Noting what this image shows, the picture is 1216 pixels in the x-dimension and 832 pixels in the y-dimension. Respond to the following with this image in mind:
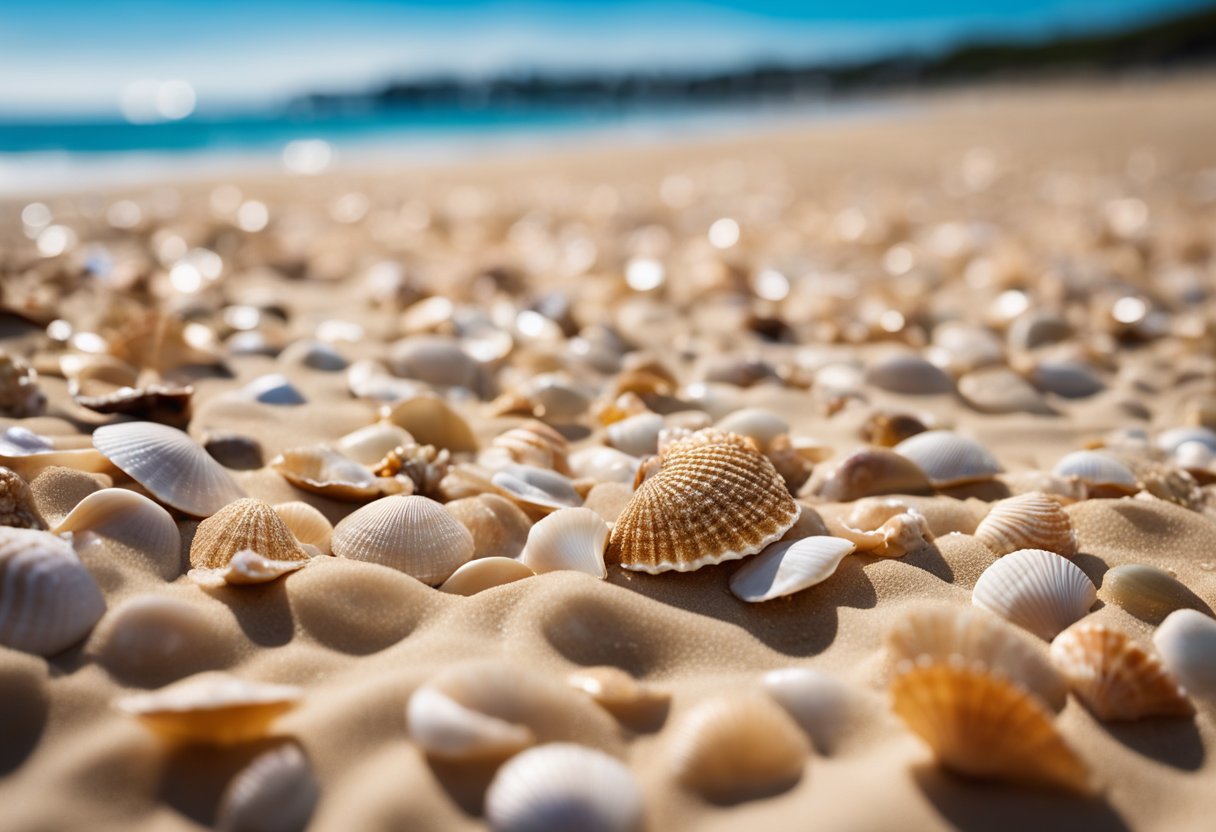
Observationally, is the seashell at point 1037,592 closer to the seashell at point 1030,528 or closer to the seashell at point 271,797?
the seashell at point 1030,528

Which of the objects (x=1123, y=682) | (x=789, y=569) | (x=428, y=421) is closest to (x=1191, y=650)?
(x=1123, y=682)

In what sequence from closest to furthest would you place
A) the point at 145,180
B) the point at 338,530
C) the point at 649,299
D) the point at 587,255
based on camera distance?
the point at 338,530 → the point at 649,299 → the point at 587,255 → the point at 145,180

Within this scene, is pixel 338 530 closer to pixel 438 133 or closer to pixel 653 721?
pixel 653 721

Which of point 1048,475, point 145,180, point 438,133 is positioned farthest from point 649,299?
point 438,133

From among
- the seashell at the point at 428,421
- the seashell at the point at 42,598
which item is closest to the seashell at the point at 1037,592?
the seashell at the point at 428,421

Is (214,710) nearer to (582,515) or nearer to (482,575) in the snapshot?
(482,575)

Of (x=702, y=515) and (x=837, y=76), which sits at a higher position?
(x=837, y=76)
